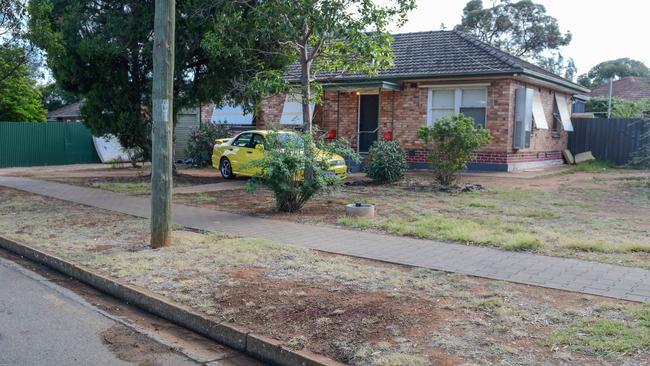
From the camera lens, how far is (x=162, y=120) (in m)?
8.13

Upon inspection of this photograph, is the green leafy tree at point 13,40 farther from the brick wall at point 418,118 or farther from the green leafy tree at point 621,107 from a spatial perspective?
the green leafy tree at point 621,107

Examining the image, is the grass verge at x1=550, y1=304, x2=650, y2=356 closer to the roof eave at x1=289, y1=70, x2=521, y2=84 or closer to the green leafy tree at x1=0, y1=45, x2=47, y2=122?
the roof eave at x1=289, y1=70, x2=521, y2=84

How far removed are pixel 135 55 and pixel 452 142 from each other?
8.62 metres

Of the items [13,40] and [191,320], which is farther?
[13,40]

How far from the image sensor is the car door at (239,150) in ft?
58.6

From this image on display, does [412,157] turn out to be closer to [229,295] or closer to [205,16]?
[205,16]

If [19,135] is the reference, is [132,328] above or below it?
below

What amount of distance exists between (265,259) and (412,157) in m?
13.9

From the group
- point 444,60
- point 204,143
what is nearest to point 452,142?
point 444,60

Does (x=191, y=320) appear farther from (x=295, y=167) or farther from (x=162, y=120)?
(x=295, y=167)

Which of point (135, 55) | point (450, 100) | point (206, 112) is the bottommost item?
point (206, 112)

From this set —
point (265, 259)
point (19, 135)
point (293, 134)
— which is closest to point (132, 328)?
point (265, 259)

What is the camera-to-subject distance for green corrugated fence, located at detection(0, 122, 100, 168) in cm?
2462

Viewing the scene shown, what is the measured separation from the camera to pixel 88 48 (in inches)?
593
